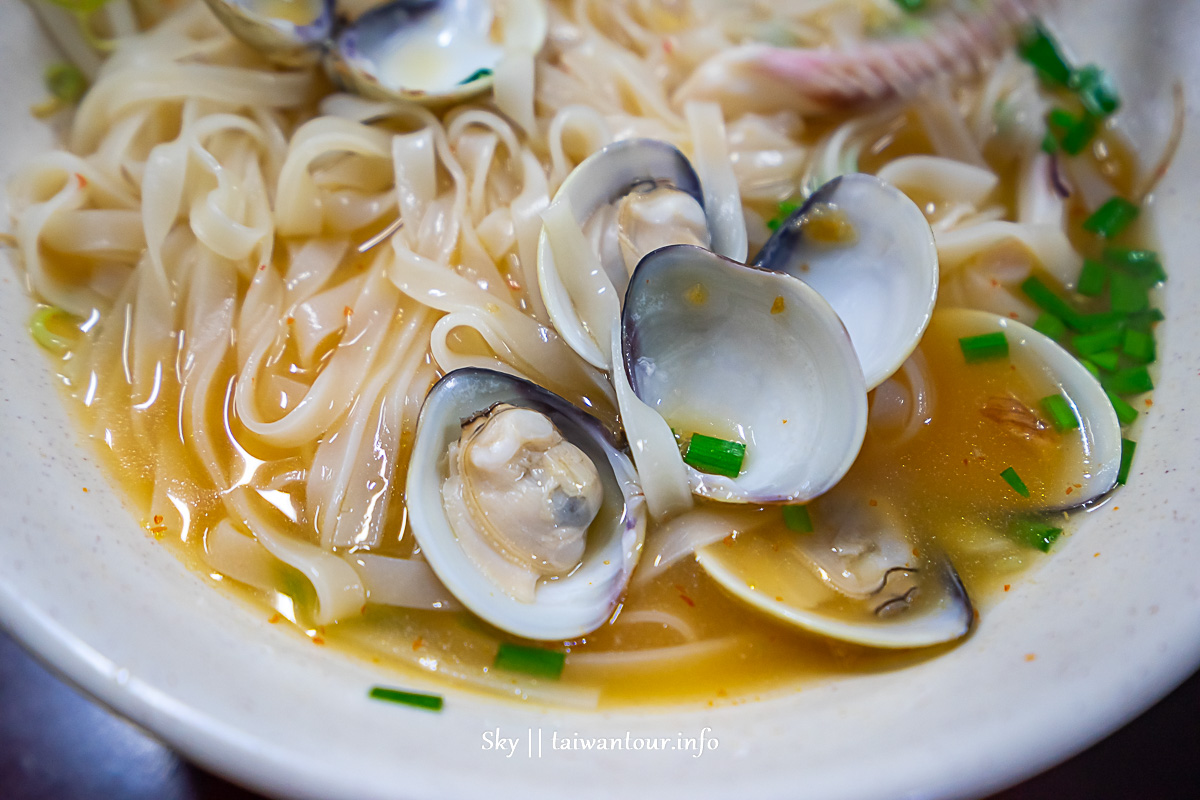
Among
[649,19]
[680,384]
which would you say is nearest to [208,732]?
[680,384]

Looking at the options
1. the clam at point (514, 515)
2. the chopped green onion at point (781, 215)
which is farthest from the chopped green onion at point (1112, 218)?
the clam at point (514, 515)

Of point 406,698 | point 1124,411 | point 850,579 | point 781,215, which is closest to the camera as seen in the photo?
point 406,698

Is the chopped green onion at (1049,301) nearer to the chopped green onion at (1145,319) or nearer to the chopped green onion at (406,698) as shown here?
the chopped green onion at (1145,319)

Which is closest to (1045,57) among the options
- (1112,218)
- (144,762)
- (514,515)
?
(1112,218)

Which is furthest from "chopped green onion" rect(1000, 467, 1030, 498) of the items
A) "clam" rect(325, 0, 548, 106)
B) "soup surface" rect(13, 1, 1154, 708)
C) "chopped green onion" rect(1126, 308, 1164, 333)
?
"clam" rect(325, 0, 548, 106)

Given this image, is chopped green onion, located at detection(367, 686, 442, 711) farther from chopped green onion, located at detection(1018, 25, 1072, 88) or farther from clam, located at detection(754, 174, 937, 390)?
chopped green onion, located at detection(1018, 25, 1072, 88)

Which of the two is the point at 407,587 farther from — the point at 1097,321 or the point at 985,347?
the point at 1097,321
